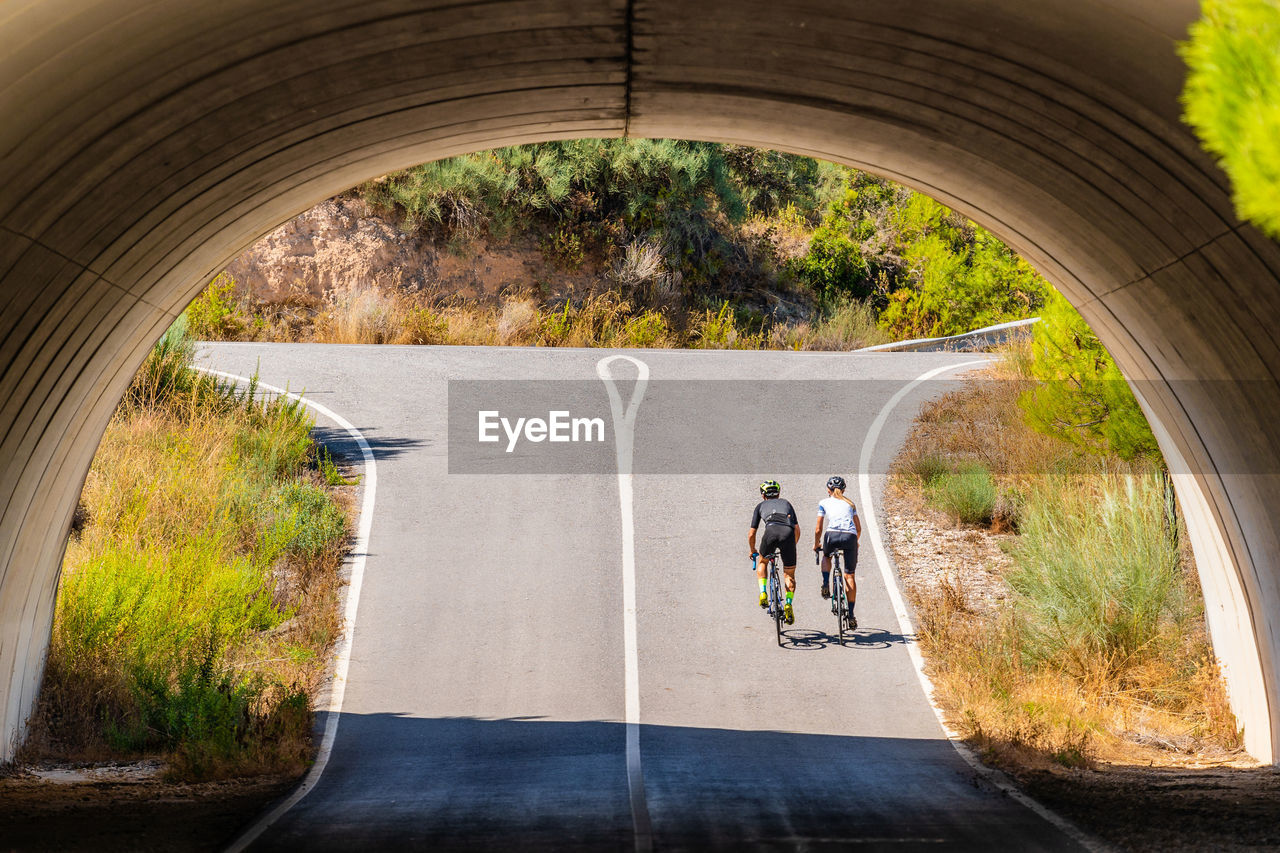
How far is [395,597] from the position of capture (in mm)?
15945

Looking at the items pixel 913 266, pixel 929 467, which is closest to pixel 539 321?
pixel 913 266

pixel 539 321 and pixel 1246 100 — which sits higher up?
pixel 539 321

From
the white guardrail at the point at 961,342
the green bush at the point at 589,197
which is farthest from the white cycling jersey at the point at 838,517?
the green bush at the point at 589,197

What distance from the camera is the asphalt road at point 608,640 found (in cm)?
888

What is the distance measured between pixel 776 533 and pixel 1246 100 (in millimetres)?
11732

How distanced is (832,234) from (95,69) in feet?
119

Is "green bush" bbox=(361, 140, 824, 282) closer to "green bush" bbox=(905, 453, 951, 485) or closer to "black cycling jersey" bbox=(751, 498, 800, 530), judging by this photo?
"green bush" bbox=(905, 453, 951, 485)

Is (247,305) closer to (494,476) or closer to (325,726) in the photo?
(494,476)

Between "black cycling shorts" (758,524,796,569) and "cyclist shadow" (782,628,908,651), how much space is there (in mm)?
1040

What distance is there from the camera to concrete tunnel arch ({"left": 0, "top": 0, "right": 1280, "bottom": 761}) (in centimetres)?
605

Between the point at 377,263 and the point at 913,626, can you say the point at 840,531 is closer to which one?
the point at 913,626

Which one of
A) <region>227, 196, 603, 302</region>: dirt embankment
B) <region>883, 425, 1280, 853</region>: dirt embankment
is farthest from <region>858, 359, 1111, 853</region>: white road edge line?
<region>227, 196, 603, 302</region>: dirt embankment

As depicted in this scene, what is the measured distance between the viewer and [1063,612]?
13867mm
